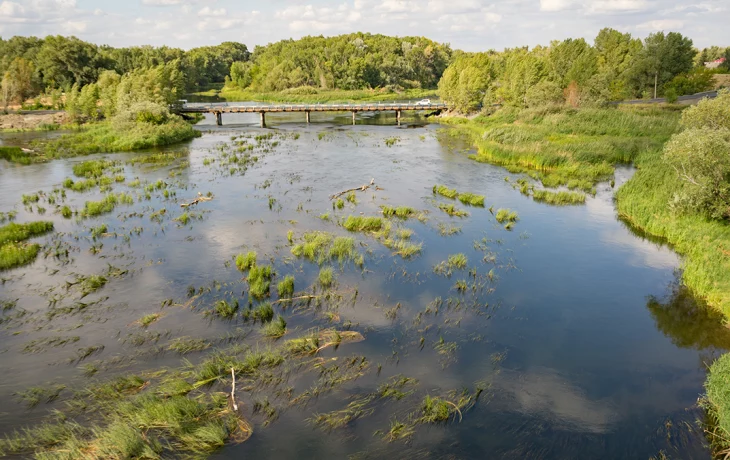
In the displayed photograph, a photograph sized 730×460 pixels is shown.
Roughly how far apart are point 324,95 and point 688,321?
137 metres

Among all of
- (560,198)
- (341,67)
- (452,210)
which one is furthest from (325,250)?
(341,67)

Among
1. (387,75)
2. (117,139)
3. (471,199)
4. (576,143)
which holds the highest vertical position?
(387,75)

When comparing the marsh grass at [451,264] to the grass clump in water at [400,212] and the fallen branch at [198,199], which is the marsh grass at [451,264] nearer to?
the grass clump in water at [400,212]

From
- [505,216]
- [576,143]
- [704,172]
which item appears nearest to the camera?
[704,172]

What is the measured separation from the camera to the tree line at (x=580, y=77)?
78.1 m

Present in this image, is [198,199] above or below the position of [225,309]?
above

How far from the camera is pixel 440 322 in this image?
64.4ft

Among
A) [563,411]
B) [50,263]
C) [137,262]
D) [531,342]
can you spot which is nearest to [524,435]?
[563,411]

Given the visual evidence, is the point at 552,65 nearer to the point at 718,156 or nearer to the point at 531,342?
the point at 718,156

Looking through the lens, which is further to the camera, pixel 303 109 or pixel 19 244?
pixel 303 109

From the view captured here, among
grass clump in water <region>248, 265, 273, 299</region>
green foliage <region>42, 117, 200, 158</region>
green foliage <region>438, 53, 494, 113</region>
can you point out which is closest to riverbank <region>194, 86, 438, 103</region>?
green foliage <region>438, 53, 494, 113</region>

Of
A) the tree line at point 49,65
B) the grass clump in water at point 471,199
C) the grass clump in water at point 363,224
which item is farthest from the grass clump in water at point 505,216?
the tree line at point 49,65

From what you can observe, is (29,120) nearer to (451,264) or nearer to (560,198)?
(451,264)

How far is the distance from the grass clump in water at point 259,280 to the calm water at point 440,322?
619mm
